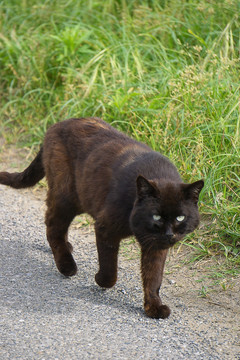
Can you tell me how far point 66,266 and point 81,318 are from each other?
678 millimetres

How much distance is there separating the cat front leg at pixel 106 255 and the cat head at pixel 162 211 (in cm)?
31

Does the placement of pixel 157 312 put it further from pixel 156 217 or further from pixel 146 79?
pixel 146 79

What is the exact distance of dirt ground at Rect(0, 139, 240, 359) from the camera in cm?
378

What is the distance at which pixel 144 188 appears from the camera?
3508mm

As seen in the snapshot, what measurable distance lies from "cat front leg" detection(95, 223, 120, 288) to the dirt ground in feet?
1.41

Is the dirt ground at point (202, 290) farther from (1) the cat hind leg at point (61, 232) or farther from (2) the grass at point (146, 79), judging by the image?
(1) the cat hind leg at point (61, 232)

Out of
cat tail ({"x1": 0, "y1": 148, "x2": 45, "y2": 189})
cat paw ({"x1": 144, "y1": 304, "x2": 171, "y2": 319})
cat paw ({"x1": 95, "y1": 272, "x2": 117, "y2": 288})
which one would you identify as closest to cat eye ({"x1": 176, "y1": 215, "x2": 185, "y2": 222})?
cat paw ({"x1": 144, "y1": 304, "x2": 171, "y2": 319})

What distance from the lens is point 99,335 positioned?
3514mm

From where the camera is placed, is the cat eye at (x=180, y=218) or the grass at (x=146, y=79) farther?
the grass at (x=146, y=79)

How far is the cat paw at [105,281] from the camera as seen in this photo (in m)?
4.00

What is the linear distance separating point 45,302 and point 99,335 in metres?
0.58

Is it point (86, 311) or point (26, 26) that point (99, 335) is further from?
point (26, 26)

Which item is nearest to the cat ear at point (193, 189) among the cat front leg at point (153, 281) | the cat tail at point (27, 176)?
the cat front leg at point (153, 281)

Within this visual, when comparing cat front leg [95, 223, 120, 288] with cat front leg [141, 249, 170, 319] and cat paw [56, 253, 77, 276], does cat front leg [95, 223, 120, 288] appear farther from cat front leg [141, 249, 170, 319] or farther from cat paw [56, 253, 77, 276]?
cat paw [56, 253, 77, 276]
